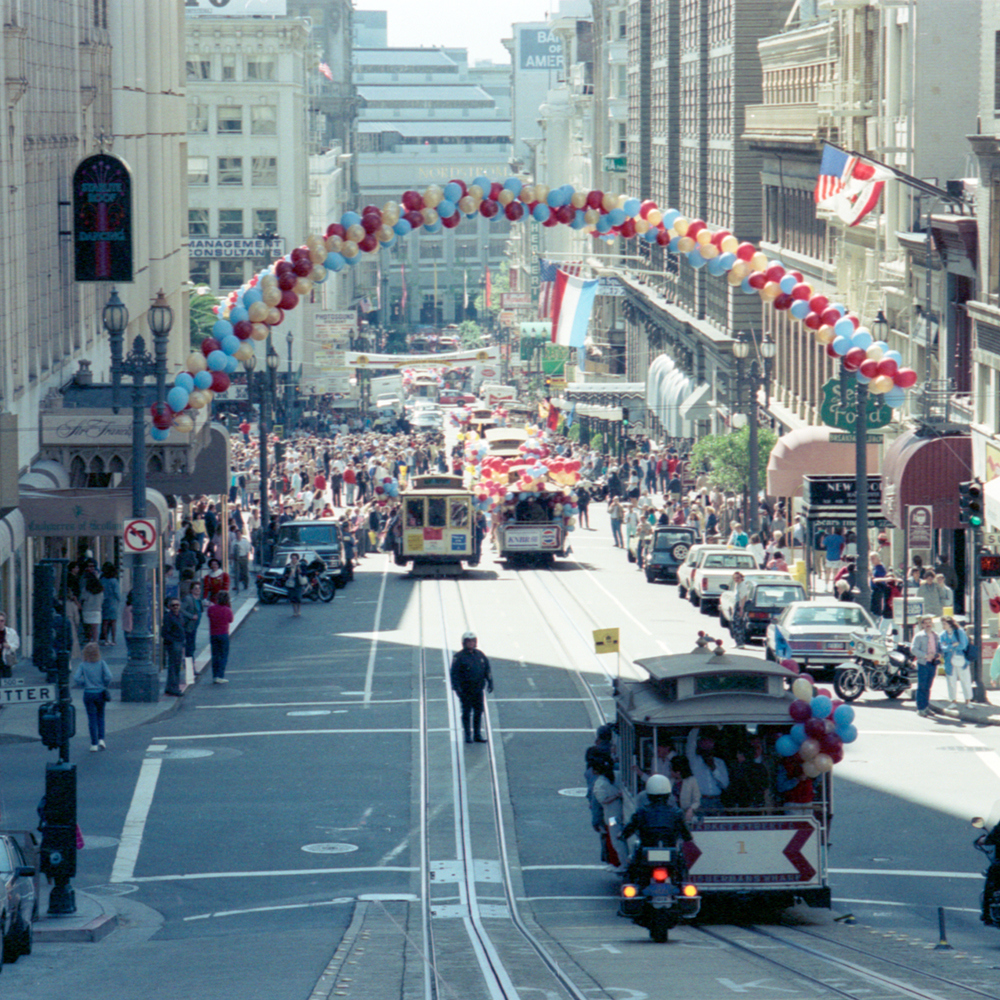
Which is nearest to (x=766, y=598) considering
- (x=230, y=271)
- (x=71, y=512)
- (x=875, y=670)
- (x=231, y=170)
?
(x=875, y=670)

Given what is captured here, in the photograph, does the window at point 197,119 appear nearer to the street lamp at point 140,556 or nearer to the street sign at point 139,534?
the street lamp at point 140,556

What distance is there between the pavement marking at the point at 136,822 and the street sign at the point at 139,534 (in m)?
5.73

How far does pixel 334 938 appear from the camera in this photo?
1582 centimetres

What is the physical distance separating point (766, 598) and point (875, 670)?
6.47m

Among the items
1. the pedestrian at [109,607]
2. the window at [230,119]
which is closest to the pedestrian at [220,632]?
the pedestrian at [109,607]

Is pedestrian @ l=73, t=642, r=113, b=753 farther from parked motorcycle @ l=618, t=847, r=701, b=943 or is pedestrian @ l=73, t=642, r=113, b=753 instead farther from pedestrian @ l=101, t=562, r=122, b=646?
parked motorcycle @ l=618, t=847, r=701, b=943

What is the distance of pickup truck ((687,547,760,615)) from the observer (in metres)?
43.3

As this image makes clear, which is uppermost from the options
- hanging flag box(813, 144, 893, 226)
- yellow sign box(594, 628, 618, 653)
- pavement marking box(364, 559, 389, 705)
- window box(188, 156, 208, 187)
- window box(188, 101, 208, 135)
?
window box(188, 101, 208, 135)

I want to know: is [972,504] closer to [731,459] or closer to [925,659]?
[925,659]

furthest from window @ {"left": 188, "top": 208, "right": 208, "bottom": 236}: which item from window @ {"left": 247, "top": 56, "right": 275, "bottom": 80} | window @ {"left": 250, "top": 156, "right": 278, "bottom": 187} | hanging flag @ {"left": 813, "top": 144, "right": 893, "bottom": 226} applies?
hanging flag @ {"left": 813, "top": 144, "right": 893, "bottom": 226}

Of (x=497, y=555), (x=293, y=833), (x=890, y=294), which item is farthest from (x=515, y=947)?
(x=497, y=555)

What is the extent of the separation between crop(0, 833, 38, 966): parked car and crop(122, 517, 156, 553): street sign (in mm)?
14494

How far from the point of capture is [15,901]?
15.3 meters

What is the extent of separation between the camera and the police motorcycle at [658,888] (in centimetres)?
1609
